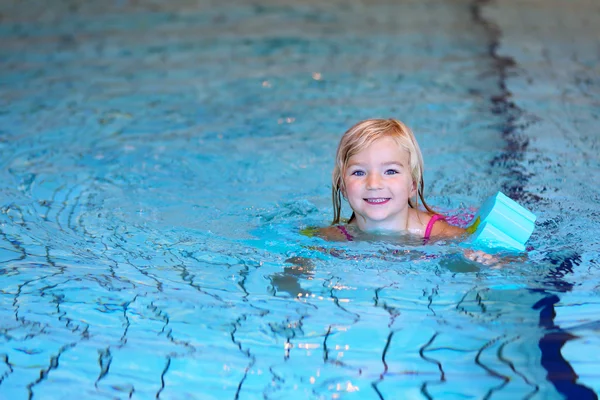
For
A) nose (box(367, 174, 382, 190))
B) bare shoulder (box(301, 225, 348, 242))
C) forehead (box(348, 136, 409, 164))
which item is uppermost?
forehead (box(348, 136, 409, 164))

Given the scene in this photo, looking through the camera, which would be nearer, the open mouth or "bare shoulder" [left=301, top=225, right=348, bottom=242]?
the open mouth

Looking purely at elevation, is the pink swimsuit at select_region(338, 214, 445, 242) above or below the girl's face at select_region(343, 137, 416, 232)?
below

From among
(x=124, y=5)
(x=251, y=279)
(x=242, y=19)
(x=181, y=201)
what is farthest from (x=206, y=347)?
(x=124, y=5)

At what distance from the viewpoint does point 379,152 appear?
2881mm

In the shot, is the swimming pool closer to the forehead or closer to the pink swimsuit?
the pink swimsuit

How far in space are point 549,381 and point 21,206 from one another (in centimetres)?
237

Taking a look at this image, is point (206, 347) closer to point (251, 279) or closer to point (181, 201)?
point (251, 279)

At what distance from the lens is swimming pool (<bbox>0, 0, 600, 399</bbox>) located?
88.4 inches

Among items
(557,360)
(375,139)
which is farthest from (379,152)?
(557,360)

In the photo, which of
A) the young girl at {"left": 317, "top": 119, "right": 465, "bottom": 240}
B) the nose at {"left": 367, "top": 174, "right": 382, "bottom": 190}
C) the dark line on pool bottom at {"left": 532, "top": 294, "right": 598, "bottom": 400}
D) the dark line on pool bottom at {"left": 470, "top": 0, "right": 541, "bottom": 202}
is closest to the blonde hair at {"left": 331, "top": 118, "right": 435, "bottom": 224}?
the young girl at {"left": 317, "top": 119, "right": 465, "bottom": 240}

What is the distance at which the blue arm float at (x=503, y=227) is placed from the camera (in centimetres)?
284

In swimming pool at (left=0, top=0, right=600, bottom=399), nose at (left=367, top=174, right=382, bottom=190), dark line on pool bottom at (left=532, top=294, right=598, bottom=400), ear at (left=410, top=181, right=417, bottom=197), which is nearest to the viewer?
dark line on pool bottom at (left=532, top=294, right=598, bottom=400)

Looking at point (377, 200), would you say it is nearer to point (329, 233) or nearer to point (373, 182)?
point (373, 182)

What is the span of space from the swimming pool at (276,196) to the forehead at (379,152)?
1.09ft
